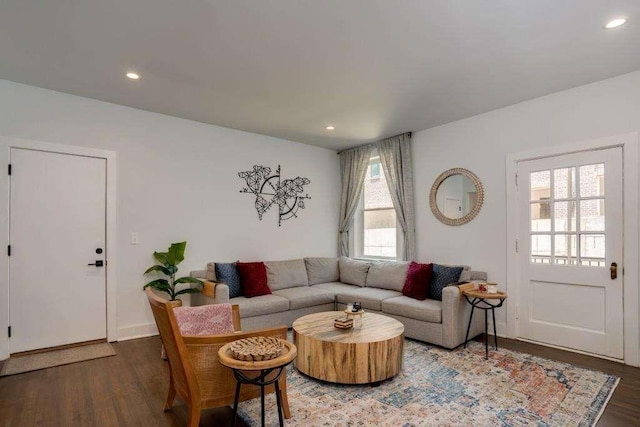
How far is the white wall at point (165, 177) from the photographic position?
3625 mm

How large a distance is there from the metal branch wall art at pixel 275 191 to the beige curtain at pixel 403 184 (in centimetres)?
138

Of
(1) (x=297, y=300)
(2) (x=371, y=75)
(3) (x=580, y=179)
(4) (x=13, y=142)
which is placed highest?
(2) (x=371, y=75)

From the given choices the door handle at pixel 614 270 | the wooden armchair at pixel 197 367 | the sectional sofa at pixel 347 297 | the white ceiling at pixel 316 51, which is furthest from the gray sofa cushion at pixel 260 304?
the door handle at pixel 614 270

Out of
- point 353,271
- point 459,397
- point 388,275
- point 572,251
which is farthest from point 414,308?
point 572,251

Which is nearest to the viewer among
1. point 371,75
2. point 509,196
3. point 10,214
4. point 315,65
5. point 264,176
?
point 315,65

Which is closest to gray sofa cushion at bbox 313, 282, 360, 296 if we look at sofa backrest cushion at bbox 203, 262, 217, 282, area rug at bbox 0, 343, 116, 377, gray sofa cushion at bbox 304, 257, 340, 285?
gray sofa cushion at bbox 304, 257, 340, 285

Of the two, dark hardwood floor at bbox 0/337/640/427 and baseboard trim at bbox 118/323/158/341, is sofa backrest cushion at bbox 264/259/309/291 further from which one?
dark hardwood floor at bbox 0/337/640/427

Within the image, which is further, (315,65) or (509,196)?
(509,196)

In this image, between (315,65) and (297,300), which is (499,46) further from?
(297,300)

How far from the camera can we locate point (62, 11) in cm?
229

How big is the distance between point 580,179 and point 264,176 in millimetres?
3873

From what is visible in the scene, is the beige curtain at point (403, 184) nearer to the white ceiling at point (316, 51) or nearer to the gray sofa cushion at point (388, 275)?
the gray sofa cushion at point (388, 275)

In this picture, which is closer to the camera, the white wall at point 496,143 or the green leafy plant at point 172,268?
the white wall at point 496,143

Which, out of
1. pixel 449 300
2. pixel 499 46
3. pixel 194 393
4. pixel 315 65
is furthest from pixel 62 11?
pixel 449 300
